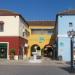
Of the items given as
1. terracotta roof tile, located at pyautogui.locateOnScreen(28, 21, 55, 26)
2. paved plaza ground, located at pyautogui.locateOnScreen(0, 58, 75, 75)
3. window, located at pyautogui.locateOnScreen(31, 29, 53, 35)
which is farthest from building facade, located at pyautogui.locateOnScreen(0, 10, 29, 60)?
terracotta roof tile, located at pyautogui.locateOnScreen(28, 21, 55, 26)

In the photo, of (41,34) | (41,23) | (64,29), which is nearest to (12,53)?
(64,29)

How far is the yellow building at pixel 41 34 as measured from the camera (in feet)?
236

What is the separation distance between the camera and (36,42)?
236 ft

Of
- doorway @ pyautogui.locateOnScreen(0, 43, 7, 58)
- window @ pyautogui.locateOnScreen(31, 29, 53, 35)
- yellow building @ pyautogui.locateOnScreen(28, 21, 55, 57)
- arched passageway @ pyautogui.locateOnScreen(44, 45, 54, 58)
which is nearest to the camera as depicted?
doorway @ pyautogui.locateOnScreen(0, 43, 7, 58)

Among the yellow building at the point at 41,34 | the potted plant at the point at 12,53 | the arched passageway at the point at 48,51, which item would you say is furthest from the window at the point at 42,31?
the potted plant at the point at 12,53

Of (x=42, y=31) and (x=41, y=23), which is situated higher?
(x=41, y=23)

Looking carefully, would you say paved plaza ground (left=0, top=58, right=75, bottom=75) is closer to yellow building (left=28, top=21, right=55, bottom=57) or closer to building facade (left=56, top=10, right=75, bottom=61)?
building facade (left=56, top=10, right=75, bottom=61)

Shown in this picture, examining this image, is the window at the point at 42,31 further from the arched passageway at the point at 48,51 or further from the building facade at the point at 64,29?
the building facade at the point at 64,29

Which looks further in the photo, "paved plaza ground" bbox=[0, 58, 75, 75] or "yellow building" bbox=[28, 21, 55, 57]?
"yellow building" bbox=[28, 21, 55, 57]

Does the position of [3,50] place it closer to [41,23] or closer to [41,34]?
[41,34]

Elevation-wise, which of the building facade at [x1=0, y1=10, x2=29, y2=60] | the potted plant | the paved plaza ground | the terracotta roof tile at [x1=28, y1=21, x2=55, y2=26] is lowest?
the paved plaza ground

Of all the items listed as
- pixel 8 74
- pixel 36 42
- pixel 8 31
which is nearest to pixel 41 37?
pixel 36 42

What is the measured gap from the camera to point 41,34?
7306cm

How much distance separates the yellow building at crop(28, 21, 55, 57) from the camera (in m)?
72.0
